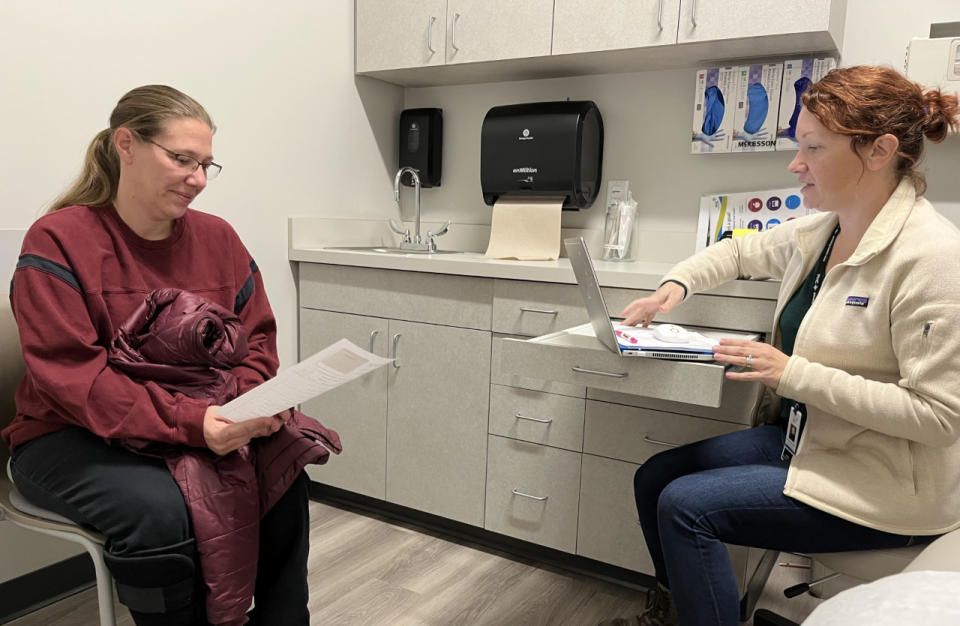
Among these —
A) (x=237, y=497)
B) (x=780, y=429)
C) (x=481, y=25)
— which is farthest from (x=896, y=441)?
(x=481, y=25)

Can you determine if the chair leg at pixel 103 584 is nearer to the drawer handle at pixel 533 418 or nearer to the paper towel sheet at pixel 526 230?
the drawer handle at pixel 533 418

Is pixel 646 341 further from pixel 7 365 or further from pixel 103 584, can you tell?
pixel 7 365

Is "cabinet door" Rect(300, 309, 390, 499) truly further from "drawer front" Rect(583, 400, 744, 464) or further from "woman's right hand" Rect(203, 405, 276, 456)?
"woman's right hand" Rect(203, 405, 276, 456)

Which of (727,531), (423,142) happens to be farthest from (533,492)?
(423,142)

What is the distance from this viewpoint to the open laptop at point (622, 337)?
1392 mm

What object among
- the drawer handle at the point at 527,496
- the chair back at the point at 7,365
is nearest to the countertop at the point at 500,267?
the drawer handle at the point at 527,496

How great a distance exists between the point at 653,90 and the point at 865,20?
2.08 feet

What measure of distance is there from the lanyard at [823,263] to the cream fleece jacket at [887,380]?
0.10 meters

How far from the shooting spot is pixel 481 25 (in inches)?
96.1

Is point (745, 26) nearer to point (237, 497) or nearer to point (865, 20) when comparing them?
point (865, 20)

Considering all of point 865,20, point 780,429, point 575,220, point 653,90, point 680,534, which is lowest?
point 680,534

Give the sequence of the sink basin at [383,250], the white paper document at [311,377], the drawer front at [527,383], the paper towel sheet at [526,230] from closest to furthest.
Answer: the white paper document at [311,377] < the drawer front at [527,383] < the paper towel sheet at [526,230] < the sink basin at [383,250]

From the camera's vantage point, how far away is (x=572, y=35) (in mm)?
2285

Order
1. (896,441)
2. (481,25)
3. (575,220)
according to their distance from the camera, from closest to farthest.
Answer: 1. (896,441)
2. (481,25)
3. (575,220)
